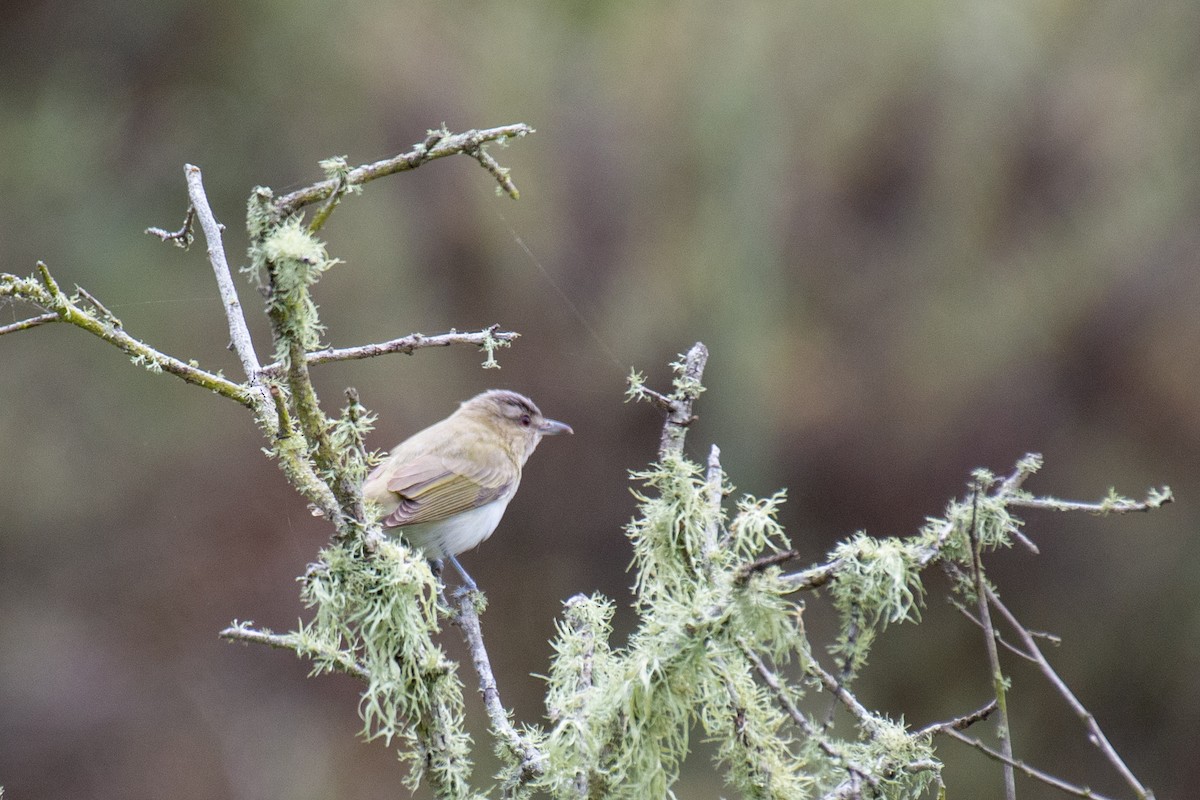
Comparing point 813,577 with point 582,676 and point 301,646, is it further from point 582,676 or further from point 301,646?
point 301,646

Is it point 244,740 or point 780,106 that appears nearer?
point 244,740

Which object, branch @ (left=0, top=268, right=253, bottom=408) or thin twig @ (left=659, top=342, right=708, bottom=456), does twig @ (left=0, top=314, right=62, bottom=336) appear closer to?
branch @ (left=0, top=268, right=253, bottom=408)

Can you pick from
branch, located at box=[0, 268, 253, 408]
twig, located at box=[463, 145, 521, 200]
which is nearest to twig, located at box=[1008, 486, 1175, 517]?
twig, located at box=[463, 145, 521, 200]

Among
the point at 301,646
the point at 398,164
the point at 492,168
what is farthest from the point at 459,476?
the point at 398,164

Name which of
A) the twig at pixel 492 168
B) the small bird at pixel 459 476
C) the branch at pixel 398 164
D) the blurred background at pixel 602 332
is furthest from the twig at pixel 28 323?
the blurred background at pixel 602 332

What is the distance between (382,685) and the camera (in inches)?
59.3

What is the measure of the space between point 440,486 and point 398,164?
7.80 feet

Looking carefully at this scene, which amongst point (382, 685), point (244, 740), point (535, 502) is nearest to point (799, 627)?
point (382, 685)

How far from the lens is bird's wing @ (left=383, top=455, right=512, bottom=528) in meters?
3.45

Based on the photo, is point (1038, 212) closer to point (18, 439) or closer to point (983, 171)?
point (983, 171)

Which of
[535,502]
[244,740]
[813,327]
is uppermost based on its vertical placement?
[813,327]

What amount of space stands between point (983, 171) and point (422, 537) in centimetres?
499

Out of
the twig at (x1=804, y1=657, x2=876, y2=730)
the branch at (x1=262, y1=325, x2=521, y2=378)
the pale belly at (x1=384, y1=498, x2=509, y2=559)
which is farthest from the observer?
the pale belly at (x1=384, y1=498, x2=509, y2=559)

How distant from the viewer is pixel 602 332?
6746 millimetres
